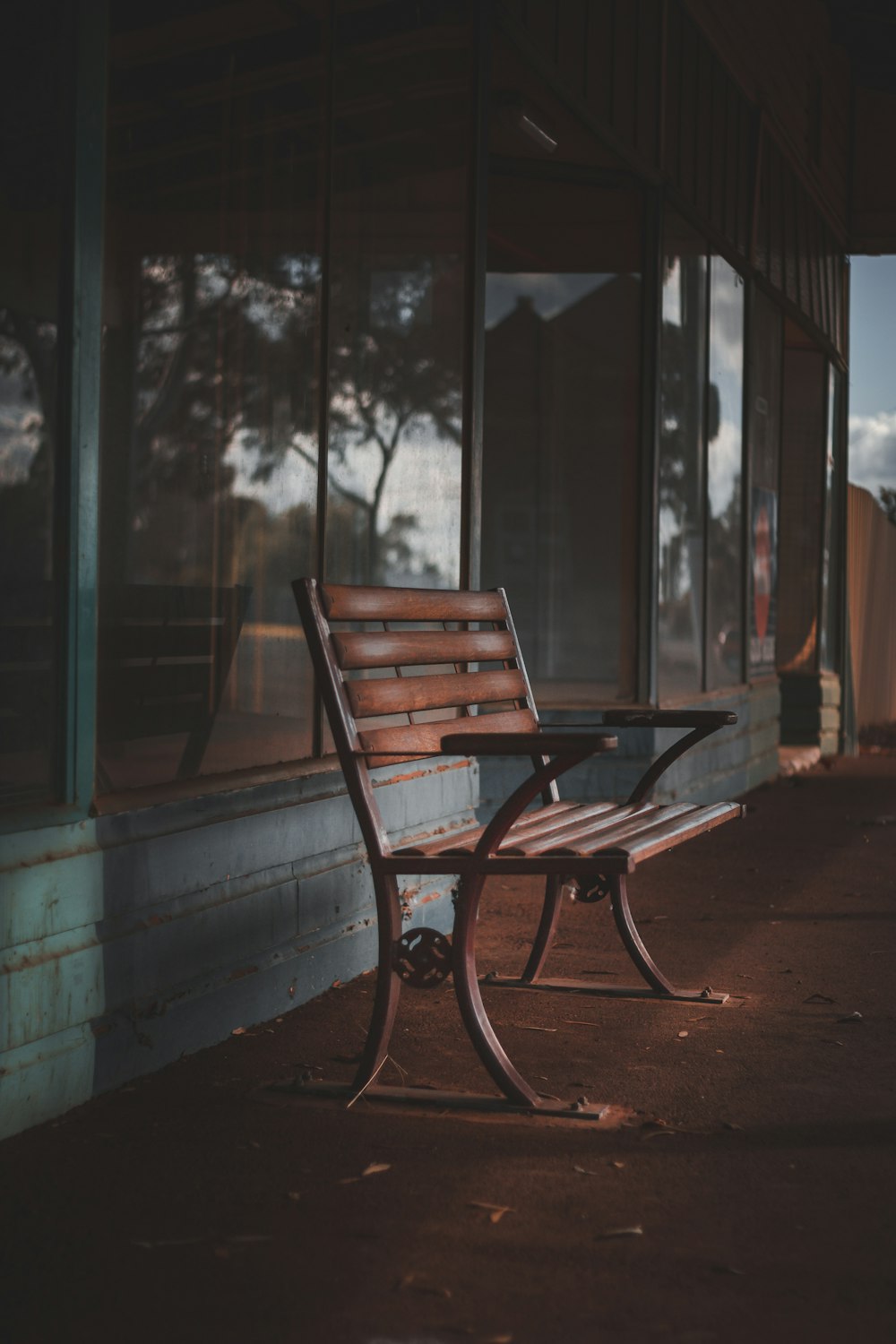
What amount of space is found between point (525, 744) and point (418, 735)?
0.74 m

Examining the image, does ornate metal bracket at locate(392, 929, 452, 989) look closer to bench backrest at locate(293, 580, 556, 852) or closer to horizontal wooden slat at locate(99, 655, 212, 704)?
bench backrest at locate(293, 580, 556, 852)

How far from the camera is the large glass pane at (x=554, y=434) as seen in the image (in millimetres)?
10711

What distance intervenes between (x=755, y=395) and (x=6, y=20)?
8352 millimetres

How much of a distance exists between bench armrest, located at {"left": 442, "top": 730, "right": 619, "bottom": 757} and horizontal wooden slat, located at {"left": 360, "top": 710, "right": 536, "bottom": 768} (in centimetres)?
7

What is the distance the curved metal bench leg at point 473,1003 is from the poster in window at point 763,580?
7781mm

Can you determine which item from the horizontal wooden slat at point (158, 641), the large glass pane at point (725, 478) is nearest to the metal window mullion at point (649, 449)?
the large glass pane at point (725, 478)

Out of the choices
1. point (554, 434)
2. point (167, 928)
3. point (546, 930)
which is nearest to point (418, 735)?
point (167, 928)

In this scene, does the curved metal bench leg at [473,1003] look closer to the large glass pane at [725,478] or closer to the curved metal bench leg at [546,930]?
the curved metal bench leg at [546,930]

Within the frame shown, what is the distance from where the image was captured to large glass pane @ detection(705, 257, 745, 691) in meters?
9.70

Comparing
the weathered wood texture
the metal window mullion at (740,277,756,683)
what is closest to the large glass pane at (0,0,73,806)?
the weathered wood texture

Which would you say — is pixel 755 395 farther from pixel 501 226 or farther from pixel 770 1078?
pixel 770 1078

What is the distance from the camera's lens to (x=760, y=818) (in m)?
9.10

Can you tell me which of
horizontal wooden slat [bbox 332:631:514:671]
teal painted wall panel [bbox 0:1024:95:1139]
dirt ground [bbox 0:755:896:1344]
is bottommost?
dirt ground [bbox 0:755:896:1344]

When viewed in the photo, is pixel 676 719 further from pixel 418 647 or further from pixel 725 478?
pixel 725 478
